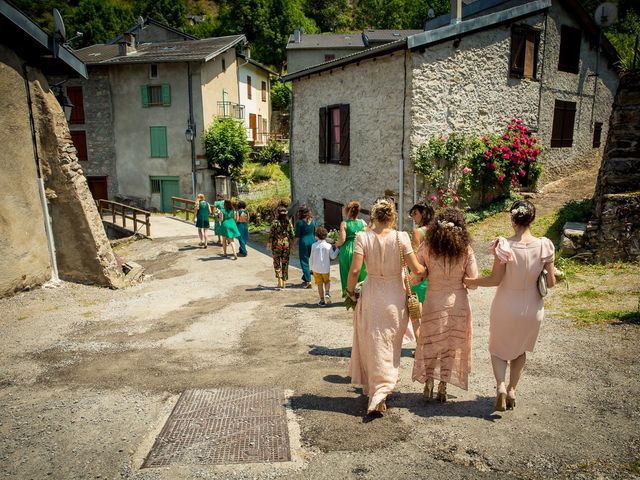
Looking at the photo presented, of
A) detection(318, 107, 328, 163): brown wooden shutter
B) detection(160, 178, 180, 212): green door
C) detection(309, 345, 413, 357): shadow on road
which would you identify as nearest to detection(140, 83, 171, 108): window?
detection(160, 178, 180, 212): green door

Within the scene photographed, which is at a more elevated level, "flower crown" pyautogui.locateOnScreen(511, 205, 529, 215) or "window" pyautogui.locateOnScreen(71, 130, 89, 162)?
"window" pyautogui.locateOnScreen(71, 130, 89, 162)

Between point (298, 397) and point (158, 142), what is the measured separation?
79.0 feet

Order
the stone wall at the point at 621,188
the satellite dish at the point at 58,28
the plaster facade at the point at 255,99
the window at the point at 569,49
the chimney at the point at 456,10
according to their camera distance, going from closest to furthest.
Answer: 1. the satellite dish at the point at 58,28
2. the stone wall at the point at 621,188
3. the chimney at the point at 456,10
4. the window at the point at 569,49
5. the plaster facade at the point at 255,99

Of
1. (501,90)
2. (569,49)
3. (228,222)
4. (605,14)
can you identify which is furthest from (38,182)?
(605,14)

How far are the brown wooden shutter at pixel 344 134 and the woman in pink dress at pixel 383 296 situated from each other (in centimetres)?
1024

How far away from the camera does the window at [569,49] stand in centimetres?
1484

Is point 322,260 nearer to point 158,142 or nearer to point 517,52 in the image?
point 517,52

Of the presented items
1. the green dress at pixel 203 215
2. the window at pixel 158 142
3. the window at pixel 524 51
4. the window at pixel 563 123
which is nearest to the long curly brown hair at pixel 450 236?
the green dress at pixel 203 215

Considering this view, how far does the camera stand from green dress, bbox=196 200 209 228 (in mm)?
13977

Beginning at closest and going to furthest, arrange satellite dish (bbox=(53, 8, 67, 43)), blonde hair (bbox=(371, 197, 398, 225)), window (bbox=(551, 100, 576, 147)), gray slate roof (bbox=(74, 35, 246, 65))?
blonde hair (bbox=(371, 197, 398, 225)) → satellite dish (bbox=(53, 8, 67, 43)) → window (bbox=(551, 100, 576, 147)) → gray slate roof (bbox=(74, 35, 246, 65))

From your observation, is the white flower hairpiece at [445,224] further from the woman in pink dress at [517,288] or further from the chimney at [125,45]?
the chimney at [125,45]

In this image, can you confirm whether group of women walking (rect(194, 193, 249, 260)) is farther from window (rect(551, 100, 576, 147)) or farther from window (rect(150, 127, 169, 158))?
window (rect(150, 127, 169, 158))

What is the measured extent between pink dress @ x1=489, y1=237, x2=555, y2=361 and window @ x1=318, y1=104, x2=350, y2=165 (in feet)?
34.9

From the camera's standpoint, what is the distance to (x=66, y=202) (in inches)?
335
